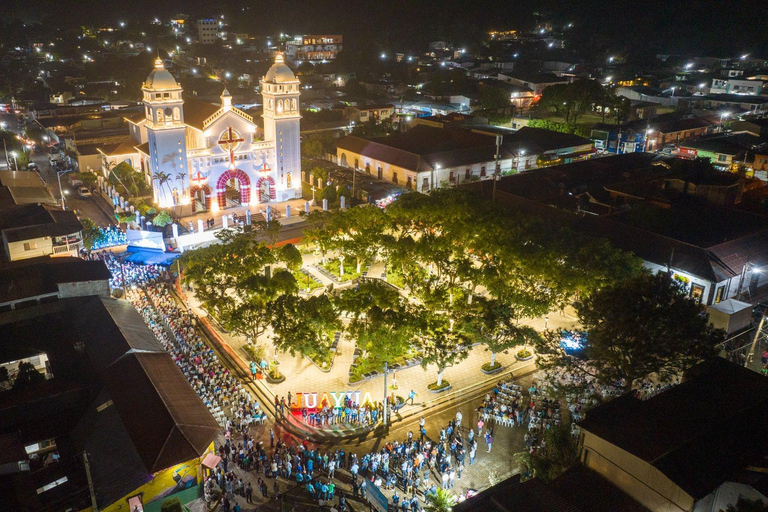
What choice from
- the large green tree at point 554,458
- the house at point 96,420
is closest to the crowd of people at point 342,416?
the house at point 96,420

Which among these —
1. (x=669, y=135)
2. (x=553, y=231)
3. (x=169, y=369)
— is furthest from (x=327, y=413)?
(x=669, y=135)

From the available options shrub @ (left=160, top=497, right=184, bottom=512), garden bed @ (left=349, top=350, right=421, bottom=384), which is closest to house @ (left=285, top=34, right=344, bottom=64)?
garden bed @ (left=349, top=350, right=421, bottom=384)

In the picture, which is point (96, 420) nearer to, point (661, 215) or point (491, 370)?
point (491, 370)

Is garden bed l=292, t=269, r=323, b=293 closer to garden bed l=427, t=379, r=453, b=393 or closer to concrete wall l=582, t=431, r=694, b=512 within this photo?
garden bed l=427, t=379, r=453, b=393

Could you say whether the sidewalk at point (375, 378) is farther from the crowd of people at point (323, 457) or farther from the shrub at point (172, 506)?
the shrub at point (172, 506)

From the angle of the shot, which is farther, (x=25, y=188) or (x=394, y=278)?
(x=25, y=188)

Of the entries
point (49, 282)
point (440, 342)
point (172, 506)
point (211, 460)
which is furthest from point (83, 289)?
point (440, 342)

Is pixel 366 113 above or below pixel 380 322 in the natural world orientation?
above
